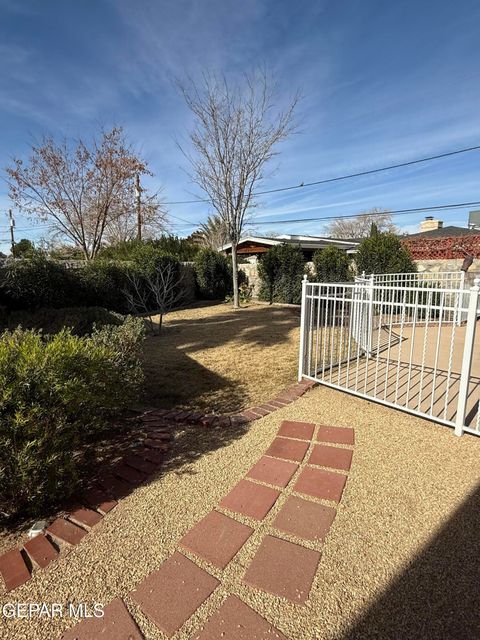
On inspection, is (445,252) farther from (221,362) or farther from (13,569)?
(13,569)

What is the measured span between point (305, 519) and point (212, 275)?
1240cm

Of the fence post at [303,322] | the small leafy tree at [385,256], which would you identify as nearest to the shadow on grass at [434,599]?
the fence post at [303,322]

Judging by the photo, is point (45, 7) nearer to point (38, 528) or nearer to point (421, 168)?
point (38, 528)

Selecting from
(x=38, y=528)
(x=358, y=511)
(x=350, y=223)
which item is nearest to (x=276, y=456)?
(x=358, y=511)

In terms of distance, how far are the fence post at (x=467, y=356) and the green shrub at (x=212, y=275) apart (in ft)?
38.3

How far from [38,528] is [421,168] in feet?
62.5

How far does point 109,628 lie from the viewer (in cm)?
120

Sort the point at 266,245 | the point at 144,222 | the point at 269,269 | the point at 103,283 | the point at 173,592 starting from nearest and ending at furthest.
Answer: the point at 173,592 → the point at 103,283 → the point at 269,269 → the point at 266,245 → the point at 144,222

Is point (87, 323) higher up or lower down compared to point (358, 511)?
higher up

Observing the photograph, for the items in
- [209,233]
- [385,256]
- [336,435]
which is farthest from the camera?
[209,233]

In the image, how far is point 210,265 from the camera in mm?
13633

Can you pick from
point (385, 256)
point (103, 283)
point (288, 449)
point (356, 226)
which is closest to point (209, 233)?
point (356, 226)

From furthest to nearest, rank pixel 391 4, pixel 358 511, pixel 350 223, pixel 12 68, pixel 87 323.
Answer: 1. pixel 350 223
2. pixel 12 68
3. pixel 391 4
4. pixel 87 323
5. pixel 358 511

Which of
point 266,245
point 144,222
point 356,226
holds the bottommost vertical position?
point 266,245
